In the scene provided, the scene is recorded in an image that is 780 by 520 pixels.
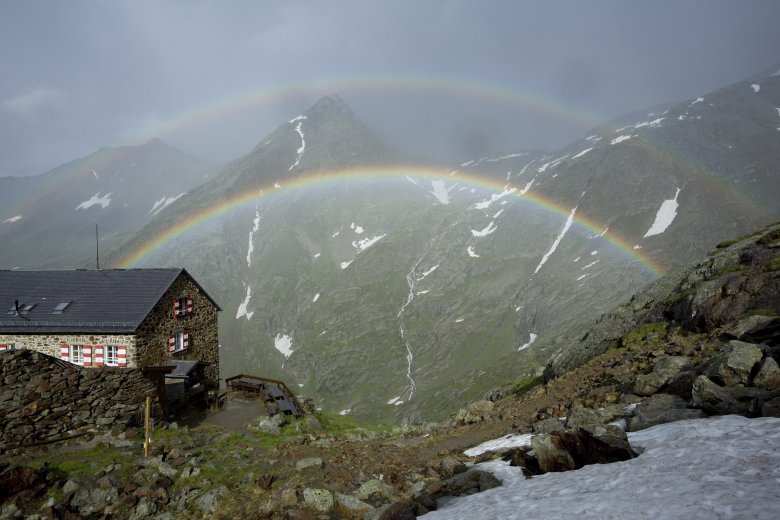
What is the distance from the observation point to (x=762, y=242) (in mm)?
23516

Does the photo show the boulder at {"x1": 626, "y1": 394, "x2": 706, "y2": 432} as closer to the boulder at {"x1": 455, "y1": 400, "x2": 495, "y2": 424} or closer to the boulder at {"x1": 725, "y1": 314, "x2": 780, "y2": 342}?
the boulder at {"x1": 725, "y1": 314, "x2": 780, "y2": 342}

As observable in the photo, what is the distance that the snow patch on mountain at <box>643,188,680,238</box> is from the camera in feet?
569

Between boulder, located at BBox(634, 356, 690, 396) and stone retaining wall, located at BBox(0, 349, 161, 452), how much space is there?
81.7 feet

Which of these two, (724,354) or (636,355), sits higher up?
(724,354)

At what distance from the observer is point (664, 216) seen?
180 m

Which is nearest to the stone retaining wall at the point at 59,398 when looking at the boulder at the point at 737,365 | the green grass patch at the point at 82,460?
the green grass patch at the point at 82,460

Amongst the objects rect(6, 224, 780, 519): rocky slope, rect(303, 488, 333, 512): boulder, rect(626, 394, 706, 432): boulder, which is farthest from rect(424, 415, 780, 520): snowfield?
rect(303, 488, 333, 512): boulder

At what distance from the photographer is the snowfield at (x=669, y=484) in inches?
277

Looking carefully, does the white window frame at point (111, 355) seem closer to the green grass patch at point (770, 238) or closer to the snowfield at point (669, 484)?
the snowfield at point (669, 484)

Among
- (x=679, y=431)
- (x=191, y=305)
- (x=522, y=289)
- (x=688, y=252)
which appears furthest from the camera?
(x=522, y=289)

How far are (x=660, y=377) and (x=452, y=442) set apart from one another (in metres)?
9.01

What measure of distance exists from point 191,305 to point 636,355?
35.2 meters

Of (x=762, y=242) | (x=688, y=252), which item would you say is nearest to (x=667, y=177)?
(x=688, y=252)

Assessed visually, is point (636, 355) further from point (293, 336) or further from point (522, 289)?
point (293, 336)
